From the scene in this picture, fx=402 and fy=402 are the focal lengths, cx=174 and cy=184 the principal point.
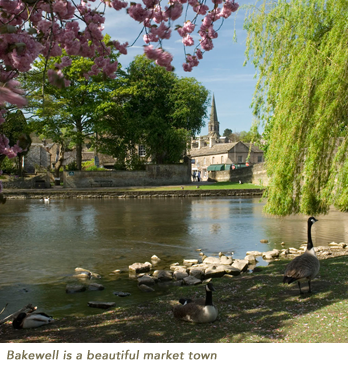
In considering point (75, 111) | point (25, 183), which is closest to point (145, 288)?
point (75, 111)

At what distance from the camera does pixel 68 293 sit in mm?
9867

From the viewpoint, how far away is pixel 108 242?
17.5 metres

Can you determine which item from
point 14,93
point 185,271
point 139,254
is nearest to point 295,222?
point 139,254

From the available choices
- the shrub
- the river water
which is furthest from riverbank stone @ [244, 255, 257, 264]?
the shrub

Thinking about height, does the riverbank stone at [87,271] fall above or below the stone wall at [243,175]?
below

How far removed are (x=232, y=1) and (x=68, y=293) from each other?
7.44 metres

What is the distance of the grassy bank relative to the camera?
5.51m

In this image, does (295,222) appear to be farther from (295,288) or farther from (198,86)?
(198,86)

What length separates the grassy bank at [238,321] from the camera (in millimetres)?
5512

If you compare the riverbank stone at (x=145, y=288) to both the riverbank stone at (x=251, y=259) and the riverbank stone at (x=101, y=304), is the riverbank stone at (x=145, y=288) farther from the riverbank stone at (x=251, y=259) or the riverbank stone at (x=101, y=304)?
the riverbank stone at (x=251, y=259)

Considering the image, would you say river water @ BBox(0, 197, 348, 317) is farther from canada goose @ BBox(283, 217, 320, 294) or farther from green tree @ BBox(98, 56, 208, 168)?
green tree @ BBox(98, 56, 208, 168)

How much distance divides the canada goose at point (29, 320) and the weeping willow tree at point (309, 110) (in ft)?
22.4

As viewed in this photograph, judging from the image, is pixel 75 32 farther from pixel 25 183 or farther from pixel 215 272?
pixel 25 183

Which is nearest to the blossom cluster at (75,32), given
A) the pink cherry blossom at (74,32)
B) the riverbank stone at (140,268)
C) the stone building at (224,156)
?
the pink cherry blossom at (74,32)
